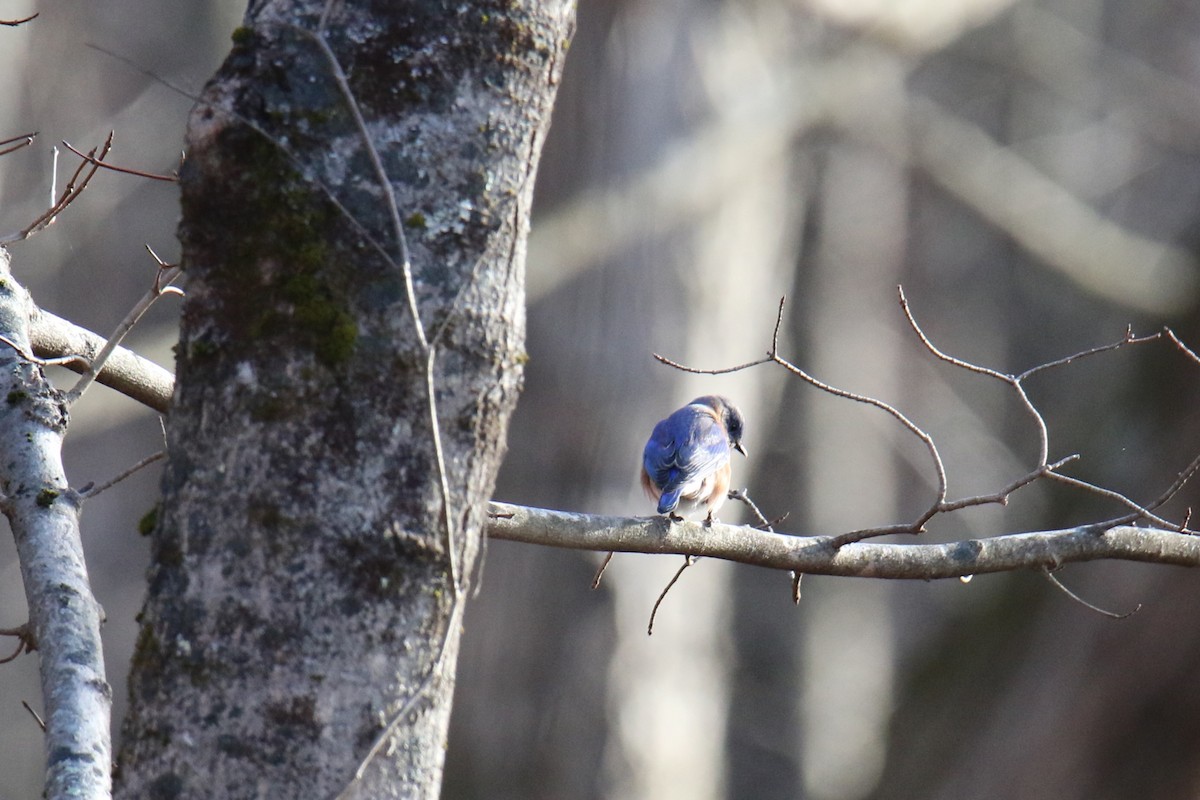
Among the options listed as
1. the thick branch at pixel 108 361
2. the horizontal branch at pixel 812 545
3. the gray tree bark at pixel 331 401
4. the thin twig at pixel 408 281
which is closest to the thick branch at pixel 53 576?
the gray tree bark at pixel 331 401

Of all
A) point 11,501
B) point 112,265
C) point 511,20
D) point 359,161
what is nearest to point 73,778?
point 11,501

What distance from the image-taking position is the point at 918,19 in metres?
8.00

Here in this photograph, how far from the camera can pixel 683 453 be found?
4301 mm

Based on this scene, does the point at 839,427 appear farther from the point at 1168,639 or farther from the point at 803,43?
the point at 1168,639

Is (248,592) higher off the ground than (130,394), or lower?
lower

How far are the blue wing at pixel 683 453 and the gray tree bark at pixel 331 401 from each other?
7.40 feet

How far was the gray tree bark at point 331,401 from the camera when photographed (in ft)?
5.58

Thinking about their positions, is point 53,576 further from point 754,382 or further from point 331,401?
point 754,382

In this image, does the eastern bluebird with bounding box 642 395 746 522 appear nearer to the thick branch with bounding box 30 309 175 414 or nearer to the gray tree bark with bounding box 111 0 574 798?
the thick branch with bounding box 30 309 175 414

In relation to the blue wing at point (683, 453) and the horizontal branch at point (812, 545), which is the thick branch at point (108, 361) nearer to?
the horizontal branch at point (812, 545)

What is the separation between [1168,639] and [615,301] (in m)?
3.18

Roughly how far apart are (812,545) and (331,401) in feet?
3.68

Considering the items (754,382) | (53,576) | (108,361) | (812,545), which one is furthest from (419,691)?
(754,382)

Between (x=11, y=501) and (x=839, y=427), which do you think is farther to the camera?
(x=839, y=427)
